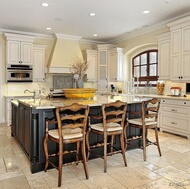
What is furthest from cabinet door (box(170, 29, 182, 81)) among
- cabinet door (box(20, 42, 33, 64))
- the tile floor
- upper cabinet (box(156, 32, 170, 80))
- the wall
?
cabinet door (box(20, 42, 33, 64))

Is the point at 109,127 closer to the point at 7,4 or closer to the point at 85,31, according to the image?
the point at 7,4

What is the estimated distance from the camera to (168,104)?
4934mm

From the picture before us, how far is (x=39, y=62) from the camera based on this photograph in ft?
22.0

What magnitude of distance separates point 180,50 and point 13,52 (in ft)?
15.9

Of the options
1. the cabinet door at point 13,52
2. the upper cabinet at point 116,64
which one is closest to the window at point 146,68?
the upper cabinet at point 116,64

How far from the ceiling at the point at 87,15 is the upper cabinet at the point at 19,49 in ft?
1.00

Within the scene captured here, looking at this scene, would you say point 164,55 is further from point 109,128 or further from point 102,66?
point 109,128

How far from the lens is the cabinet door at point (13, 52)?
6031 millimetres

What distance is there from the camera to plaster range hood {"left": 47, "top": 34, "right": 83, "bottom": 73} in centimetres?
676

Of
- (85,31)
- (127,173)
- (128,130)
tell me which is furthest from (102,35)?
(127,173)

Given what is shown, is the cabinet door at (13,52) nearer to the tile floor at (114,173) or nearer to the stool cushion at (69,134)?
the tile floor at (114,173)

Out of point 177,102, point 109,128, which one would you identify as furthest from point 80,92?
point 177,102

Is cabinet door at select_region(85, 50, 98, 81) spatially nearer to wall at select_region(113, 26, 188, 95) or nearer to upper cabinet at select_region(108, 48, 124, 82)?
upper cabinet at select_region(108, 48, 124, 82)

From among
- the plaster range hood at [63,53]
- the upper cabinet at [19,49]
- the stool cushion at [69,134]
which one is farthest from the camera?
the plaster range hood at [63,53]
